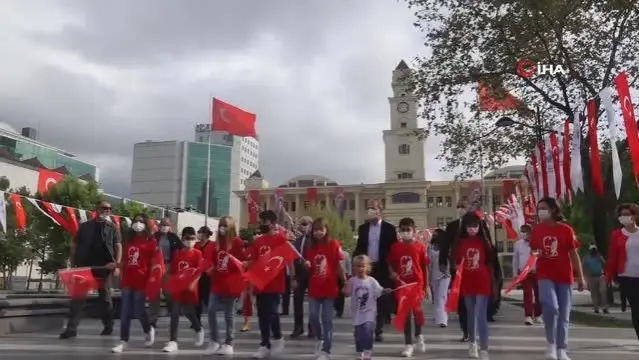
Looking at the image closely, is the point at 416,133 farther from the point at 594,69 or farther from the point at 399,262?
the point at 399,262

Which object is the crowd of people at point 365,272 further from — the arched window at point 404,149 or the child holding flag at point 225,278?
the arched window at point 404,149

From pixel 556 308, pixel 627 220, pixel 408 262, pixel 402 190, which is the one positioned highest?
pixel 402 190

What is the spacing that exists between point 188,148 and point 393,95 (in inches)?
1390

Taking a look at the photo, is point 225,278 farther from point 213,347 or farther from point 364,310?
point 364,310

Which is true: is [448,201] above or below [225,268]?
above

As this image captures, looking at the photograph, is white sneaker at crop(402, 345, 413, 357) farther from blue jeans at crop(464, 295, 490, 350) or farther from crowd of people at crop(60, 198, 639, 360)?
blue jeans at crop(464, 295, 490, 350)

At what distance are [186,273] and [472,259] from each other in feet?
12.3

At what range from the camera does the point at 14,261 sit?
40438 millimetres

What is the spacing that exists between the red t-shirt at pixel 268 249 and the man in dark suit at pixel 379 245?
1686mm

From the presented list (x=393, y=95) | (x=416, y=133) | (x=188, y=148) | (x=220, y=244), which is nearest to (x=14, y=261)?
(x=416, y=133)

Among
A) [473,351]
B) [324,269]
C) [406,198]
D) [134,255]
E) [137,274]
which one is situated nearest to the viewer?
[324,269]

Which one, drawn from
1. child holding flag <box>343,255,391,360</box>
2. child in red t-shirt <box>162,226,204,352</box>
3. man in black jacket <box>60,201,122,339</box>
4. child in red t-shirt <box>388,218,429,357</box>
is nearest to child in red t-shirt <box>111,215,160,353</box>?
child in red t-shirt <box>162,226,204,352</box>

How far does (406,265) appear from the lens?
7.98 m

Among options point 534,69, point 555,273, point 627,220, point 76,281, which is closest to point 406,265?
point 555,273
